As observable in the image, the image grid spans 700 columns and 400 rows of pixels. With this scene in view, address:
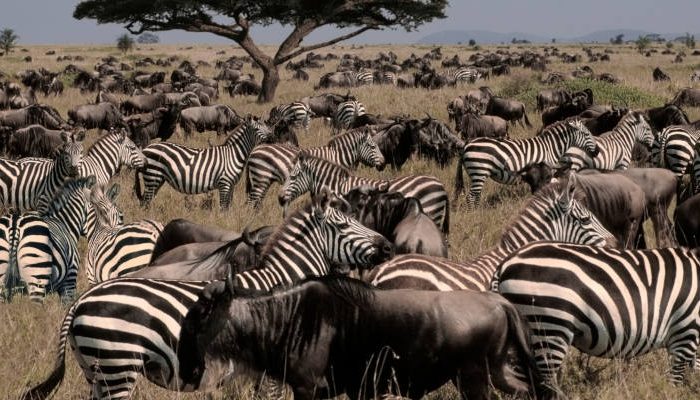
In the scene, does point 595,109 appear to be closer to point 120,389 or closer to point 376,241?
point 376,241

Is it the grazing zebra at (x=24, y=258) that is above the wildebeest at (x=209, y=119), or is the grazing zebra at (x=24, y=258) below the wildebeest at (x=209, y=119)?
above

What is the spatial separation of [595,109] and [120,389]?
16.6 metres

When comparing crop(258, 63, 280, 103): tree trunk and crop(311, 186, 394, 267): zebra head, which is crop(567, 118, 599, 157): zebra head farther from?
crop(258, 63, 280, 103): tree trunk

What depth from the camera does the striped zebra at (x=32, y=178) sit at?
11.3 meters

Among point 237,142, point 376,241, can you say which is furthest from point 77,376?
point 237,142

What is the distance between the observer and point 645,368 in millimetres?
5734

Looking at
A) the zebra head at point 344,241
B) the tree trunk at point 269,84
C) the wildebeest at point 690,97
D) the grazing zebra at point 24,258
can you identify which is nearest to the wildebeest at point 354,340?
the zebra head at point 344,241

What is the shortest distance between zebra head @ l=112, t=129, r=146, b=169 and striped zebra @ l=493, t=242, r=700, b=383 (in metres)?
8.71

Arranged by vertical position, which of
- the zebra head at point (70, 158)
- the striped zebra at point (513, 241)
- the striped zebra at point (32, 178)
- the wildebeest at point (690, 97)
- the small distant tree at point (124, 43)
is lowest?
the small distant tree at point (124, 43)

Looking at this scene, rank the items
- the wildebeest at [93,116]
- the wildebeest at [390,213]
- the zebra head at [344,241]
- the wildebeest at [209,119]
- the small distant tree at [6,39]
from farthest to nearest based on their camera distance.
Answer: the small distant tree at [6,39] → the wildebeest at [209,119] → the wildebeest at [93,116] → the wildebeest at [390,213] → the zebra head at [344,241]


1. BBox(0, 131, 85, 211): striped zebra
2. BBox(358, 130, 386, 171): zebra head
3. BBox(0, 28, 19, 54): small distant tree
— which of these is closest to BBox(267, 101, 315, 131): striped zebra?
BBox(358, 130, 386, 171): zebra head

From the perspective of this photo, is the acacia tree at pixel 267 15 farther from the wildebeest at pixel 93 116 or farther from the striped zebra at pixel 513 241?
the striped zebra at pixel 513 241

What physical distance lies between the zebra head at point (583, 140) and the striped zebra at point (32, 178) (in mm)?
8175

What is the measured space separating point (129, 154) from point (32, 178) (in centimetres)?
162
